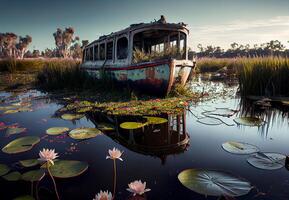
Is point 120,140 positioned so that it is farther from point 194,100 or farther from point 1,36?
point 1,36

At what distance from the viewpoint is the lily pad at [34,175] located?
2.52m

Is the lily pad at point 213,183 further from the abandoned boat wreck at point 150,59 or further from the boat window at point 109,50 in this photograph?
the boat window at point 109,50

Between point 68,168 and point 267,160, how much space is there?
2.76m

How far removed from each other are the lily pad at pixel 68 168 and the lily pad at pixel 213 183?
1.29 meters

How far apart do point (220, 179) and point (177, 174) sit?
0.52m

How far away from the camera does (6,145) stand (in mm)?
3730

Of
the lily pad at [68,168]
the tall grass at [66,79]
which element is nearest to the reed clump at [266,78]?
the tall grass at [66,79]

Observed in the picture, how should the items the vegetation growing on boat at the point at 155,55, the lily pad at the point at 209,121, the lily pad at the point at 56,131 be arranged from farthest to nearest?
the vegetation growing on boat at the point at 155,55 < the lily pad at the point at 209,121 < the lily pad at the point at 56,131

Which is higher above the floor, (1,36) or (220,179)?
(1,36)

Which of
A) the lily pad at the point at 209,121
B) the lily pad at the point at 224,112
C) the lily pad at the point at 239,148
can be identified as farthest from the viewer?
the lily pad at the point at 224,112

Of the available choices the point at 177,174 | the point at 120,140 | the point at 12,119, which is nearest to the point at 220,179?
the point at 177,174

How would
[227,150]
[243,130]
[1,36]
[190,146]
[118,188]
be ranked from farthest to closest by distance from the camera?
[1,36], [243,130], [190,146], [227,150], [118,188]

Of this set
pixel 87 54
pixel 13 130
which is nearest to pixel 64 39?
pixel 87 54

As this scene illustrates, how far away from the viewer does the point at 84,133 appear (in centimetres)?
430
